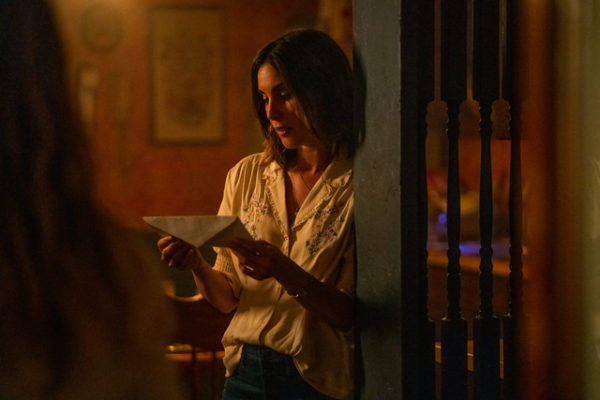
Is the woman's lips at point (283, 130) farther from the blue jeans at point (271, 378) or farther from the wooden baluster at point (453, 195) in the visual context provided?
the blue jeans at point (271, 378)

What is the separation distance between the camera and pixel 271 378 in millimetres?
1981

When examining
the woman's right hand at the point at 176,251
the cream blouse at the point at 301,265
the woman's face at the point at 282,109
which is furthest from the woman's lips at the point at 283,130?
the woman's right hand at the point at 176,251

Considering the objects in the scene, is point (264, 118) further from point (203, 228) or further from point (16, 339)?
point (16, 339)

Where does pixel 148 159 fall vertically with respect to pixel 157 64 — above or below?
below

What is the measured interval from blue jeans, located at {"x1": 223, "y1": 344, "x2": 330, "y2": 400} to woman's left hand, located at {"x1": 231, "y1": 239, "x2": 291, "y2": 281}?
215 mm

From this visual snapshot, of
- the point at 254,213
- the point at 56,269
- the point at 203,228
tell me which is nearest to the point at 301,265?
the point at 254,213

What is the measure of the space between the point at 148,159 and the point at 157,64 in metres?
0.47

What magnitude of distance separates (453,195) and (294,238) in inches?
15.5

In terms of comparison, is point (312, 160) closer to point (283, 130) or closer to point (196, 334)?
point (283, 130)

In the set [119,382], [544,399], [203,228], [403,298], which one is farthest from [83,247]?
[544,399]

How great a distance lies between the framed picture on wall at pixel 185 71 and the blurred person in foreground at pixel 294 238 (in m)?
0.91

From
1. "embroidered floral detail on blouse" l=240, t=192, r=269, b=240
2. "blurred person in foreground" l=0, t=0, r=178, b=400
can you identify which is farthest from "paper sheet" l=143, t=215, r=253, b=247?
"blurred person in foreground" l=0, t=0, r=178, b=400

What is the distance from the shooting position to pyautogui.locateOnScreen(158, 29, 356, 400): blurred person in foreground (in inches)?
77.9

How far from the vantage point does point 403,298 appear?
6.39ft
